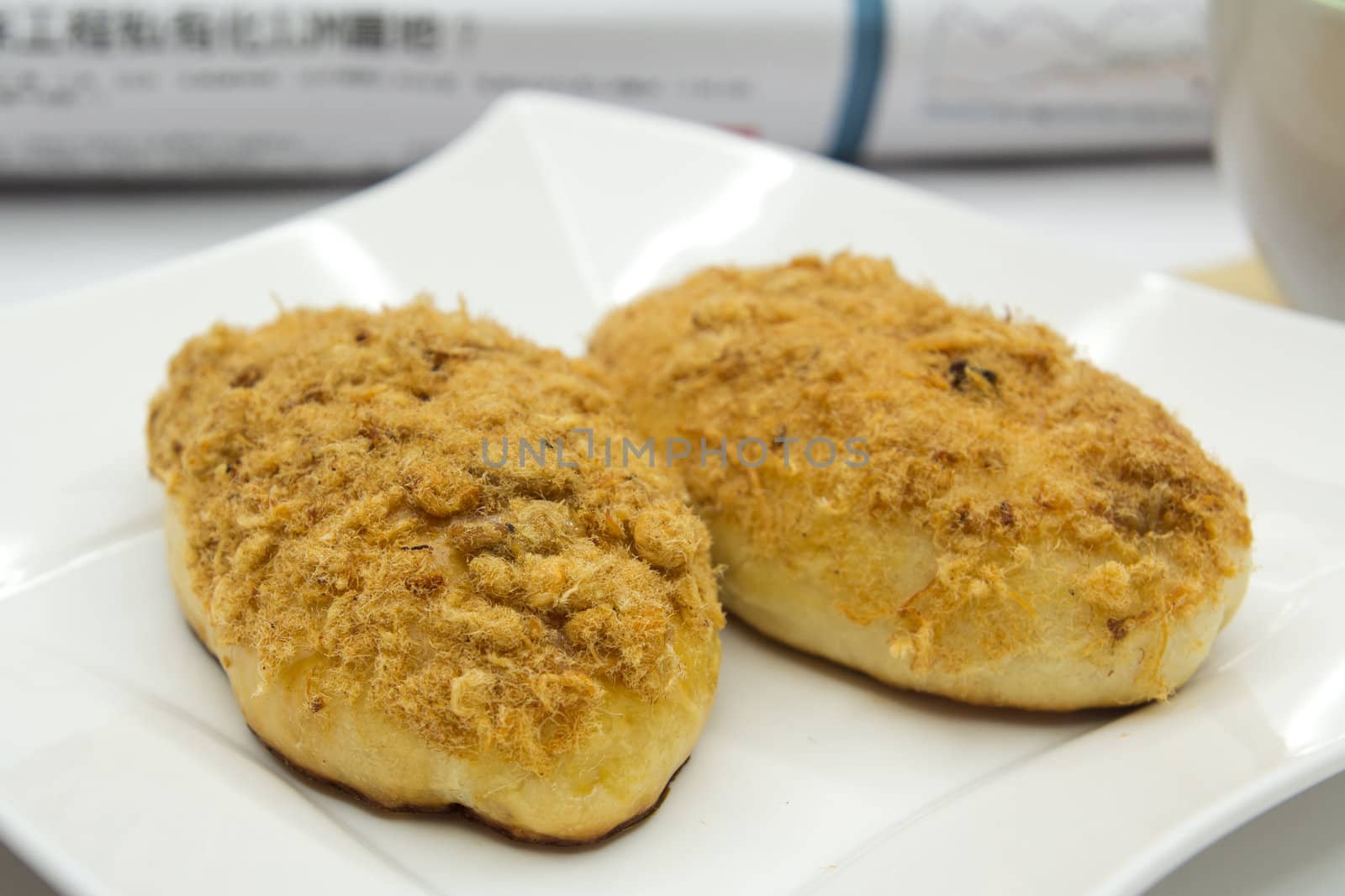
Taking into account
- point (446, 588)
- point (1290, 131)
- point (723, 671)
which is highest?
point (1290, 131)

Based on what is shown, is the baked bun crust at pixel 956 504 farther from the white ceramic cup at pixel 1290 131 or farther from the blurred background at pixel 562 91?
the blurred background at pixel 562 91

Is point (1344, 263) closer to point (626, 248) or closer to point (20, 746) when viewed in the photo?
point (626, 248)

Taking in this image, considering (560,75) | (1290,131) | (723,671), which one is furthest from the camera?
(560,75)

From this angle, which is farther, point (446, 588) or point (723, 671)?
point (723, 671)

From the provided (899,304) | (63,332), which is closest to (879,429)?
(899,304)

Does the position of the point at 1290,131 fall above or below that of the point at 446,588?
above

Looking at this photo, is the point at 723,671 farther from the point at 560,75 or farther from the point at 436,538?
the point at 560,75

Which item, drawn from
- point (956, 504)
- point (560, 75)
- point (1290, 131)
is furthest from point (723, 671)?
point (560, 75)

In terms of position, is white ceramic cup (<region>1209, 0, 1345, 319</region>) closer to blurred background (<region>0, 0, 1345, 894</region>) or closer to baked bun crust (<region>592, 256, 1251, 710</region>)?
blurred background (<region>0, 0, 1345, 894</region>)

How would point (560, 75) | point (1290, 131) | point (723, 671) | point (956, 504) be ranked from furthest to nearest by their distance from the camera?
point (560, 75)
point (1290, 131)
point (723, 671)
point (956, 504)
